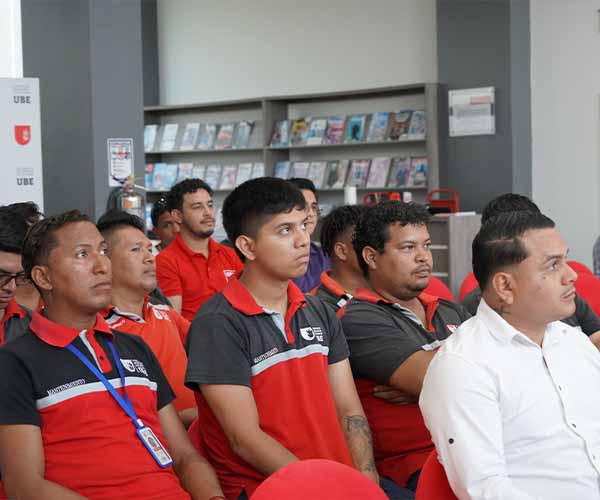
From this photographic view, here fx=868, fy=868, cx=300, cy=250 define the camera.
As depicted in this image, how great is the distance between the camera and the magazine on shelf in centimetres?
835

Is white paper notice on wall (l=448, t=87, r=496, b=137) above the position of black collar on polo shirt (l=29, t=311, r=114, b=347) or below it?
above

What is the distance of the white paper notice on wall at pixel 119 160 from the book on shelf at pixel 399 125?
2.94 m

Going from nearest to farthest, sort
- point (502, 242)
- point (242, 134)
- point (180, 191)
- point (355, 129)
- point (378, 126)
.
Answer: point (502, 242), point (180, 191), point (378, 126), point (355, 129), point (242, 134)

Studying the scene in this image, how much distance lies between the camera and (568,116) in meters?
7.79

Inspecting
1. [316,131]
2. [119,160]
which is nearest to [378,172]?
[316,131]

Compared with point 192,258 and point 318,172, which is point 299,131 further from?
point 192,258

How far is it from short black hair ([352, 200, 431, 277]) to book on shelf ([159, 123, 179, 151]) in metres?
7.09

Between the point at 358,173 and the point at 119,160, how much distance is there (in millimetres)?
3026

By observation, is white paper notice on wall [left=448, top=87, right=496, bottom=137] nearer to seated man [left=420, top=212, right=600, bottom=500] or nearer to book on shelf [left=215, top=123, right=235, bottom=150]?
book on shelf [left=215, top=123, right=235, bottom=150]

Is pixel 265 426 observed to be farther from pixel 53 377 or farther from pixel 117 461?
pixel 53 377

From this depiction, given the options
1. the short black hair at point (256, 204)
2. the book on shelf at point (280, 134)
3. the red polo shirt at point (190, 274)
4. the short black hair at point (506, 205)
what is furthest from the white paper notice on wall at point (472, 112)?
the short black hair at point (256, 204)

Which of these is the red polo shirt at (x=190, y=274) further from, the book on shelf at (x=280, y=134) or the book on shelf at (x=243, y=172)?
the book on shelf at (x=243, y=172)

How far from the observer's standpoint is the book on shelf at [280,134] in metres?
8.93

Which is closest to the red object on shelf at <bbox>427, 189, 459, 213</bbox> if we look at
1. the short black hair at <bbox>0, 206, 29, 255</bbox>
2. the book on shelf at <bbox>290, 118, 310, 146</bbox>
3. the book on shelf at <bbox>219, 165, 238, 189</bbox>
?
the book on shelf at <bbox>290, 118, 310, 146</bbox>
